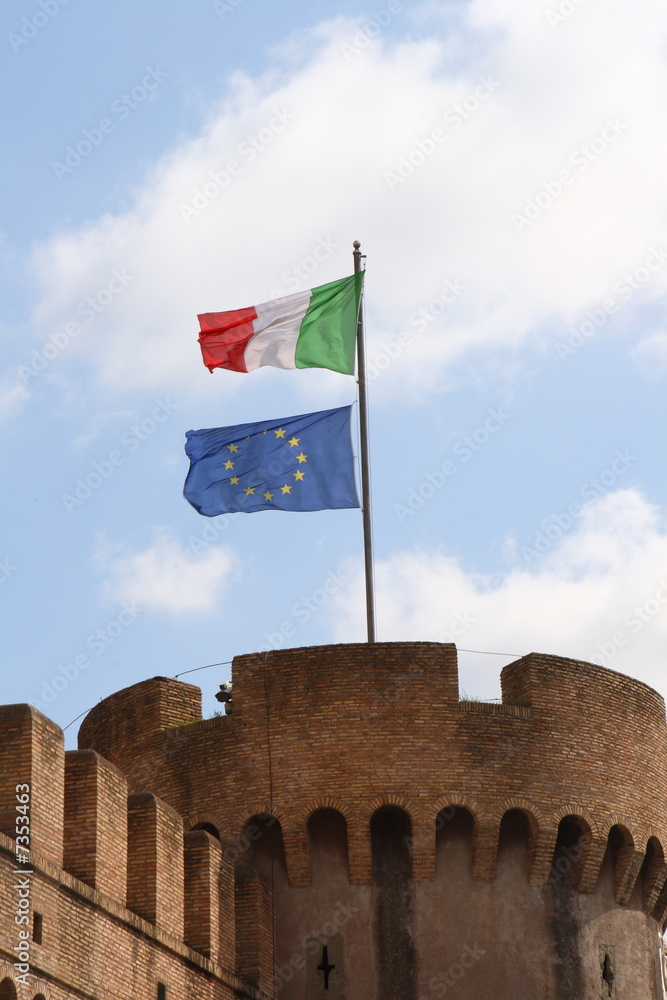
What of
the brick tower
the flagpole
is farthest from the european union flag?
the brick tower

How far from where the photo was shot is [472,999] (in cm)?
2697

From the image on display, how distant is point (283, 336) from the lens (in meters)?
31.7

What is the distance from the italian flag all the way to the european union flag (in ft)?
3.73

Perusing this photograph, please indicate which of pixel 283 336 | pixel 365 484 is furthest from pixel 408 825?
pixel 283 336

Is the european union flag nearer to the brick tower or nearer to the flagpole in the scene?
the flagpole

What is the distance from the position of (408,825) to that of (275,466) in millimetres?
6345

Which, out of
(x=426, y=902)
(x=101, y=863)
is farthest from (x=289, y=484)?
(x=101, y=863)

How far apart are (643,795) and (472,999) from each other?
4.31 m

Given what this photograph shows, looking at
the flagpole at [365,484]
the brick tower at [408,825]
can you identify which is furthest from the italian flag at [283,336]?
the brick tower at [408,825]

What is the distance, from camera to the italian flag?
31.6 m

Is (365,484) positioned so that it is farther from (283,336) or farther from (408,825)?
(408,825)

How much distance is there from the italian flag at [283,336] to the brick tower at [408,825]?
5.47m

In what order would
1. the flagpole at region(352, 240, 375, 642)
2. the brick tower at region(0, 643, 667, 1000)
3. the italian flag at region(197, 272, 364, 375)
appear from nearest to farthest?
the brick tower at region(0, 643, 667, 1000), the flagpole at region(352, 240, 375, 642), the italian flag at region(197, 272, 364, 375)

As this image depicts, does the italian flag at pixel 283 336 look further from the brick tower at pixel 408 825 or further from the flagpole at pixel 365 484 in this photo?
the brick tower at pixel 408 825
